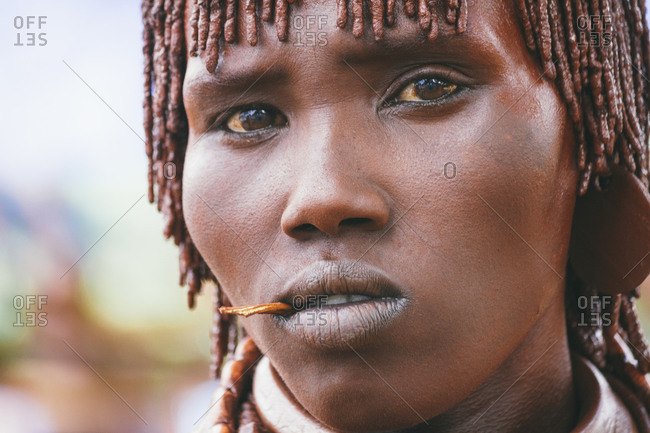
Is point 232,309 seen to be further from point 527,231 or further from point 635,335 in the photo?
point 635,335

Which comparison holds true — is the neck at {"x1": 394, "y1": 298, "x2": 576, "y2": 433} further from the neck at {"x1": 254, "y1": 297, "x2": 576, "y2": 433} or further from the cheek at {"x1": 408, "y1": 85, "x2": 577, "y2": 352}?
the cheek at {"x1": 408, "y1": 85, "x2": 577, "y2": 352}

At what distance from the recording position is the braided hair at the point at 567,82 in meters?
1.64

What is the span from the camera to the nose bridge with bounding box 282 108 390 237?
1.47 metres

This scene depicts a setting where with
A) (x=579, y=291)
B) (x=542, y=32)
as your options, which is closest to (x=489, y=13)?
(x=542, y=32)

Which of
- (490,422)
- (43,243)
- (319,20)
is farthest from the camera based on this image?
(43,243)

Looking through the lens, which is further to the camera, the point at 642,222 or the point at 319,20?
the point at 642,222

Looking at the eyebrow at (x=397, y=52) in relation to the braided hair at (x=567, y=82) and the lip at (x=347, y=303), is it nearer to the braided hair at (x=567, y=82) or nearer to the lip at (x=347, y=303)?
the braided hair at (x=567, y=82)

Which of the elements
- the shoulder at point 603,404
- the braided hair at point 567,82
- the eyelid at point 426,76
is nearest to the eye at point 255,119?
the braided hair at point 567,82

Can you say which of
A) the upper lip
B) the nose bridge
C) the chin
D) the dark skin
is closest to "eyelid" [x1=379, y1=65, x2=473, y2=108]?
the dark skin

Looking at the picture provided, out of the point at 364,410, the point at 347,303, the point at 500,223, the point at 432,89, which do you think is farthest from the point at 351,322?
the point at 432,89

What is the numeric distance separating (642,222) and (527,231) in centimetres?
37

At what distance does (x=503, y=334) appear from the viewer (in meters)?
1.60

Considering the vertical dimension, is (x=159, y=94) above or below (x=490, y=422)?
above

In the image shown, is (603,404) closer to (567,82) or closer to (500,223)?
(500,223)
